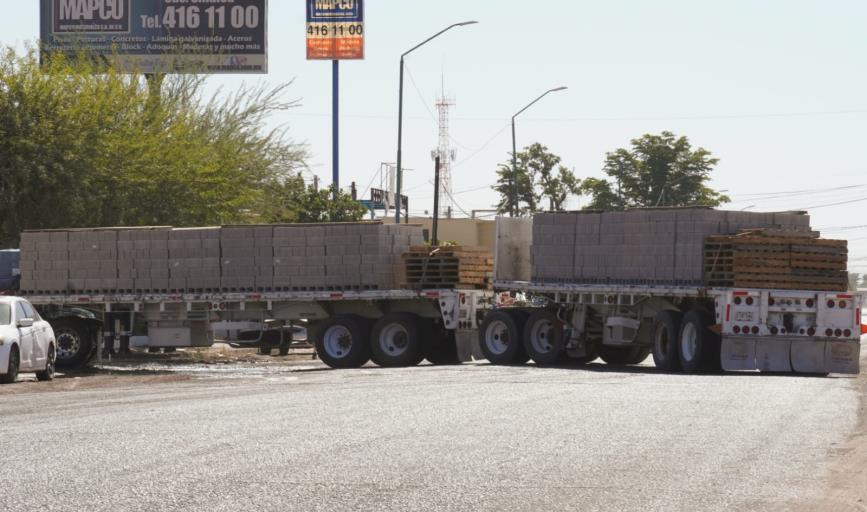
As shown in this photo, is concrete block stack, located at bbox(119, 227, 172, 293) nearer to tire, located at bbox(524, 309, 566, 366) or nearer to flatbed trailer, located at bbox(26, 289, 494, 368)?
flatbed trailer, located at bbox(26, 289, 494, 368)

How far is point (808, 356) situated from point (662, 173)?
2411 inches

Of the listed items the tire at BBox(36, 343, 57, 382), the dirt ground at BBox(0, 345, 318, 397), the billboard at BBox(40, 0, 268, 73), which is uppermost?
the billboard at BBox(40, 0, 268, 73)

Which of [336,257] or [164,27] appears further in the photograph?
[164,27]

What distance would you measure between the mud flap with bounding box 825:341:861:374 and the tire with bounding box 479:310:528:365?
690 cm

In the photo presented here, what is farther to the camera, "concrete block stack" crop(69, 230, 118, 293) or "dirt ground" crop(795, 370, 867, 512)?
"concrete block stack" crop(69, 230, 118, 293)

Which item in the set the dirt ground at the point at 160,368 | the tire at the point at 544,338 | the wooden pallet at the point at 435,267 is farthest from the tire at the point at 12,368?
the tire at the point at 544,338

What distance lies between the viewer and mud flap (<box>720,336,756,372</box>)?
25.4 m

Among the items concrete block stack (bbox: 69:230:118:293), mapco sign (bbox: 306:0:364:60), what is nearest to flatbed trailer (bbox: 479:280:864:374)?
concrete block stack (bbox: 69:230:118:293)

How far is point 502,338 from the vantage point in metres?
30.1

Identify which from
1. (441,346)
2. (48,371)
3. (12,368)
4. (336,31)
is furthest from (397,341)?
(336,31)

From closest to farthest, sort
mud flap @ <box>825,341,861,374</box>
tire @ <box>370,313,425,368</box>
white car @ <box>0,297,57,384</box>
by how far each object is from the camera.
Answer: white car @ <box>0,297,57,384</box>
mud flap @ <box>825,341,861,374</box>
tire @ <box>370,313,425,368</box>

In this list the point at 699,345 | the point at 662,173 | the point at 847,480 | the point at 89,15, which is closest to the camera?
the point at 847,480

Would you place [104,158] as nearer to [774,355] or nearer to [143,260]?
[143,260]

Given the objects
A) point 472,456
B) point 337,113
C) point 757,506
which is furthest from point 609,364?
point 337,113
